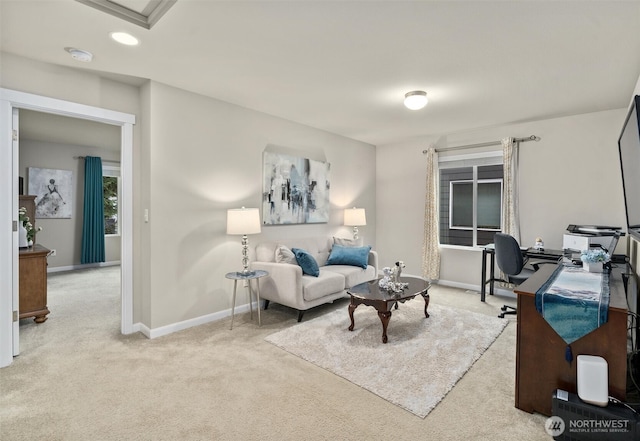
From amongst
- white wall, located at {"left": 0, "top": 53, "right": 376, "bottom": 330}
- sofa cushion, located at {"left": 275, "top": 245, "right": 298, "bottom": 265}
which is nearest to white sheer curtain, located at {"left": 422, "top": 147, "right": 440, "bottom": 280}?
sofa cushion, located at {"left": 275, "top": 245, "right": 298, "bottom": 265}

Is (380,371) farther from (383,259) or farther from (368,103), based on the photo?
(383,259)

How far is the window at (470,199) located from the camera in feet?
16.4

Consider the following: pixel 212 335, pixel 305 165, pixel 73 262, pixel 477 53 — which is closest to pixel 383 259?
pixel 305 165

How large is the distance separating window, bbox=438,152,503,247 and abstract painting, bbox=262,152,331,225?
2.04 metres

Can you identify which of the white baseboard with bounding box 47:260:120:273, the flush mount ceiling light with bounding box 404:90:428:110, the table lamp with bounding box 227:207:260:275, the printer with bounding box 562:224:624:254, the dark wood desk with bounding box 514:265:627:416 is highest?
the flush mount ceiling light with bounding box 404:90:428:110

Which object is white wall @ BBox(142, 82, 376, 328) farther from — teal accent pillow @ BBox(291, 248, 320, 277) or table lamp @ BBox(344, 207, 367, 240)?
table lamp @ BBox(344, 207, 367, 240)

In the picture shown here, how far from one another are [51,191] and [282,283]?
5.61 m

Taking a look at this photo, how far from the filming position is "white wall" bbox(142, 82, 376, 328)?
3184 mm

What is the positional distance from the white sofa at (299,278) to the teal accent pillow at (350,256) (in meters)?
0.07

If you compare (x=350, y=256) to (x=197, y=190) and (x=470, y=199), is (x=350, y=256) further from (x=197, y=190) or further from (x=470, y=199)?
(x=470, y=199)

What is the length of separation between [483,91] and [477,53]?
0.94 metres

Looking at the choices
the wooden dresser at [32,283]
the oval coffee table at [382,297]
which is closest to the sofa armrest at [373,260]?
the oval coffee table at [382,297]

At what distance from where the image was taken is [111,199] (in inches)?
292

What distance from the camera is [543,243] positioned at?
4.36 m
